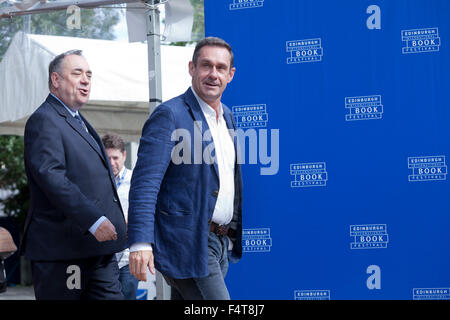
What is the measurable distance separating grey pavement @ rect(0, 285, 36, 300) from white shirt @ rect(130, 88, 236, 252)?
27.9ft

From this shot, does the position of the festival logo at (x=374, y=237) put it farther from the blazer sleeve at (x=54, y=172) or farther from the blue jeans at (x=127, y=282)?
the blazer sleeve at (x=54, y=172)

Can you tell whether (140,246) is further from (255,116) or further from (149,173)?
(255,116)

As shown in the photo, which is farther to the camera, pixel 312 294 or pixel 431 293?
pixel 312 294

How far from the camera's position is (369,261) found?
452cm

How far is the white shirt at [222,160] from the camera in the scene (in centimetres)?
293

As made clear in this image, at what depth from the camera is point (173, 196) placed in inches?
112

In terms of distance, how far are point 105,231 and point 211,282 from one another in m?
0.64

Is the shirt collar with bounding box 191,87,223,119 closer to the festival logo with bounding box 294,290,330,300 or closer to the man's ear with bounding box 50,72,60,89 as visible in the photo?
the man's ear with bounding box 50,72,60,89

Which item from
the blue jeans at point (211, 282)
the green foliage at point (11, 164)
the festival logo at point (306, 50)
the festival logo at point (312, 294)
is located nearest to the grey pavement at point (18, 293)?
the green foliage at point (11, 164)

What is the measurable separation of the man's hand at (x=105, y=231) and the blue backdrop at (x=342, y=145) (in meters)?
1.61

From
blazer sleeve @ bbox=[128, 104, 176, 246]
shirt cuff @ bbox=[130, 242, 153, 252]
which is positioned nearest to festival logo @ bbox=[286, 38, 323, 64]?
blazer sleeve @ bbox=[128, 104, 176, 246]

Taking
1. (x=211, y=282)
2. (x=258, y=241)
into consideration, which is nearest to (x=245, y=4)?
(x=258, y=241)

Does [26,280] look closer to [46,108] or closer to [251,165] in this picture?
[251,165]
